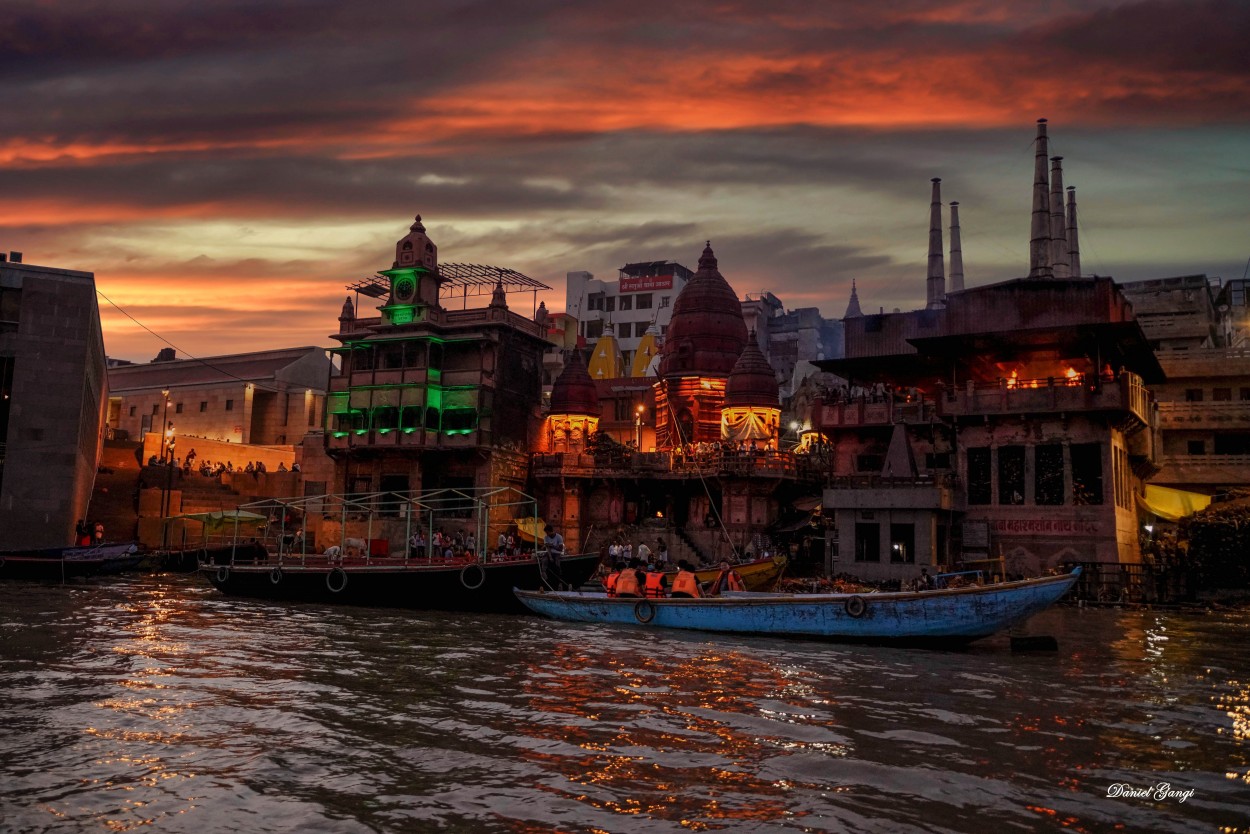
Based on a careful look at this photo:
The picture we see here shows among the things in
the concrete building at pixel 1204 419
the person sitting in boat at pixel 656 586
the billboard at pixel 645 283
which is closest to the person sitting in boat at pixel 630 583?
the person sitting in boat at pixel 656 586

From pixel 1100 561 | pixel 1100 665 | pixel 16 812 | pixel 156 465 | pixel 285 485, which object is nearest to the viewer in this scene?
pixel 16 812

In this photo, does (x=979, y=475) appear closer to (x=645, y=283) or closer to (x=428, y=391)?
(x=428, y=391)

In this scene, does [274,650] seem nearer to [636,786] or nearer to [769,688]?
[769,688]

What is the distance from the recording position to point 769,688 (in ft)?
48.4

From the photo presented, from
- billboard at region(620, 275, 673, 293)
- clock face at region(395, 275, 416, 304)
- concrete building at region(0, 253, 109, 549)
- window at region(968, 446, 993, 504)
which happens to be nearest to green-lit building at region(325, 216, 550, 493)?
clock face at region(395, 275, 416, 304)

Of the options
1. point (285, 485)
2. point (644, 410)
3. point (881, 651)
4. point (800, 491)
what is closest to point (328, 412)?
point (285, 485)

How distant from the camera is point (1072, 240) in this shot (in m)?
61.8

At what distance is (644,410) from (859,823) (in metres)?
53.7

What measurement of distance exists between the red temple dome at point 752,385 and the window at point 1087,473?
17.1 m

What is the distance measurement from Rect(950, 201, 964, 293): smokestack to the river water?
46513 mm

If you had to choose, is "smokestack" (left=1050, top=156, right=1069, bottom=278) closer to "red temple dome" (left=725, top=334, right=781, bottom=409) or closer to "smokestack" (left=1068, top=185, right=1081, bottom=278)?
"smokestack" (left=1068, top=185, right=1081, bottom=278)

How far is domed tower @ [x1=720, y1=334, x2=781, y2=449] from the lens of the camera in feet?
161

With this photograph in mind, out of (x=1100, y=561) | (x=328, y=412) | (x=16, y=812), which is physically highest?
(x=328, y=412)

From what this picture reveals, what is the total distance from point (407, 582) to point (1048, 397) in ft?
79.9
